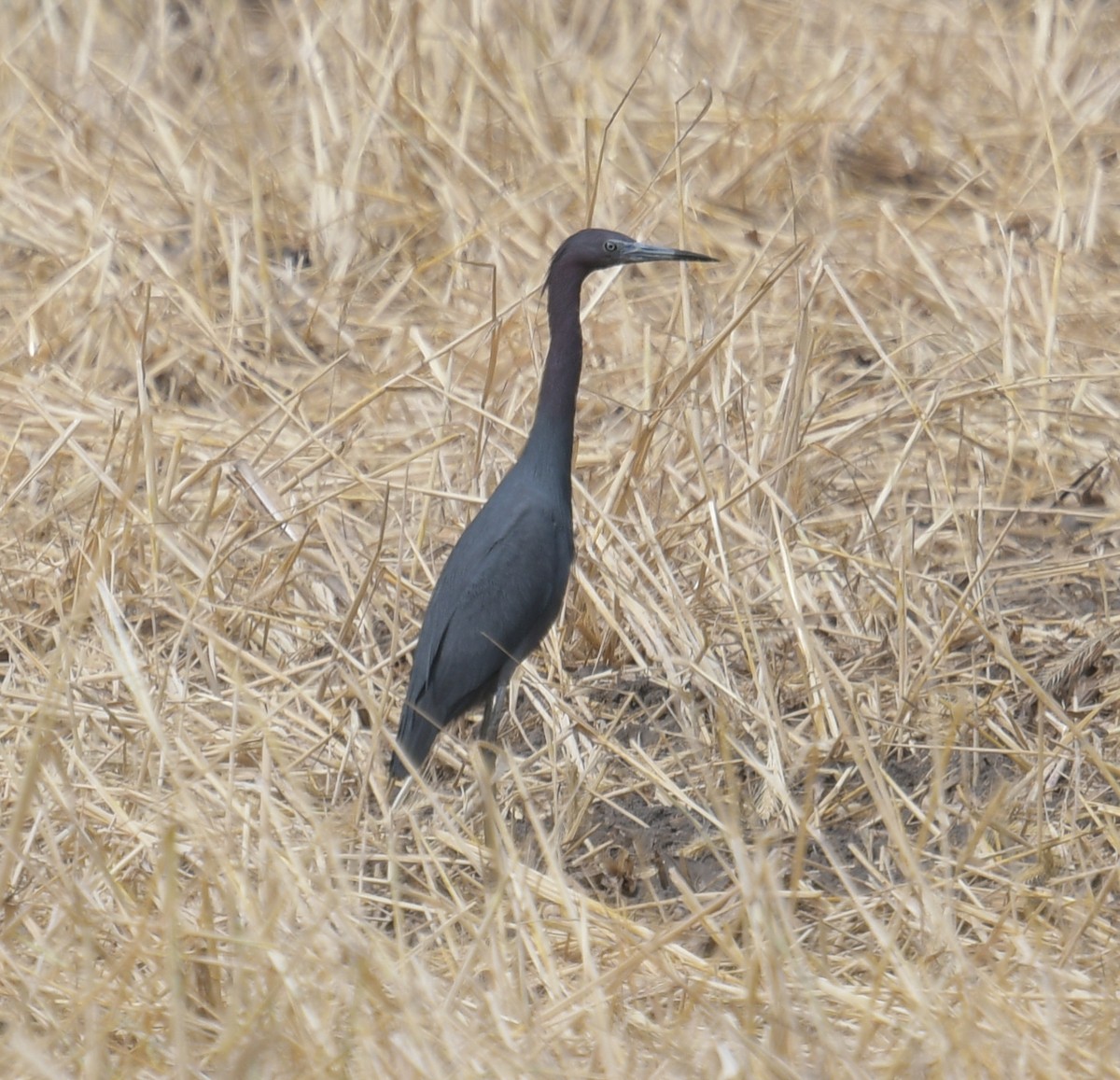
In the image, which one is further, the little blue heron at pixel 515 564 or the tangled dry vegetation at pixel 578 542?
the little blue heron at pixel 515 564

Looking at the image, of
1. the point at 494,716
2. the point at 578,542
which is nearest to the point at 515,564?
the point at 494,716

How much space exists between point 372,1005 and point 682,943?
2.20 ft

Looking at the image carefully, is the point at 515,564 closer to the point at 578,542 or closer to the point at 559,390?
the point at 559,390

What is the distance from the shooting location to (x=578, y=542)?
3.71m

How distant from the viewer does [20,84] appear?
231 inches

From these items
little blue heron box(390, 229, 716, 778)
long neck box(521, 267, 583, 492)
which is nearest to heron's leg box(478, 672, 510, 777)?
little blue heron box(390, 229, 716, 778)

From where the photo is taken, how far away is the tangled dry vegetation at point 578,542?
2379mm

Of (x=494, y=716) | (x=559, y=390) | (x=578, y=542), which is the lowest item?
(x=494, y=716)

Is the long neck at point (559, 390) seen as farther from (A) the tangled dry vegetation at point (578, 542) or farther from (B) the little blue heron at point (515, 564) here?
(A) the tangled dry vegetation at point (578, 542)

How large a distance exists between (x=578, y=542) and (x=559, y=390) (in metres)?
0.47

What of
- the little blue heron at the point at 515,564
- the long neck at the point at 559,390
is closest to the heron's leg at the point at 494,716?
the little blue heron at the point at 515,564

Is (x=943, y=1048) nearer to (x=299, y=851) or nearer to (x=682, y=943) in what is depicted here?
(x=682, y=943)

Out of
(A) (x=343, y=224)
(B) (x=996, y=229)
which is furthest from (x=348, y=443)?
(B) (x=996, y=229)

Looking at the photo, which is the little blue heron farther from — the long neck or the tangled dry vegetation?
the tangled dry vegetation
